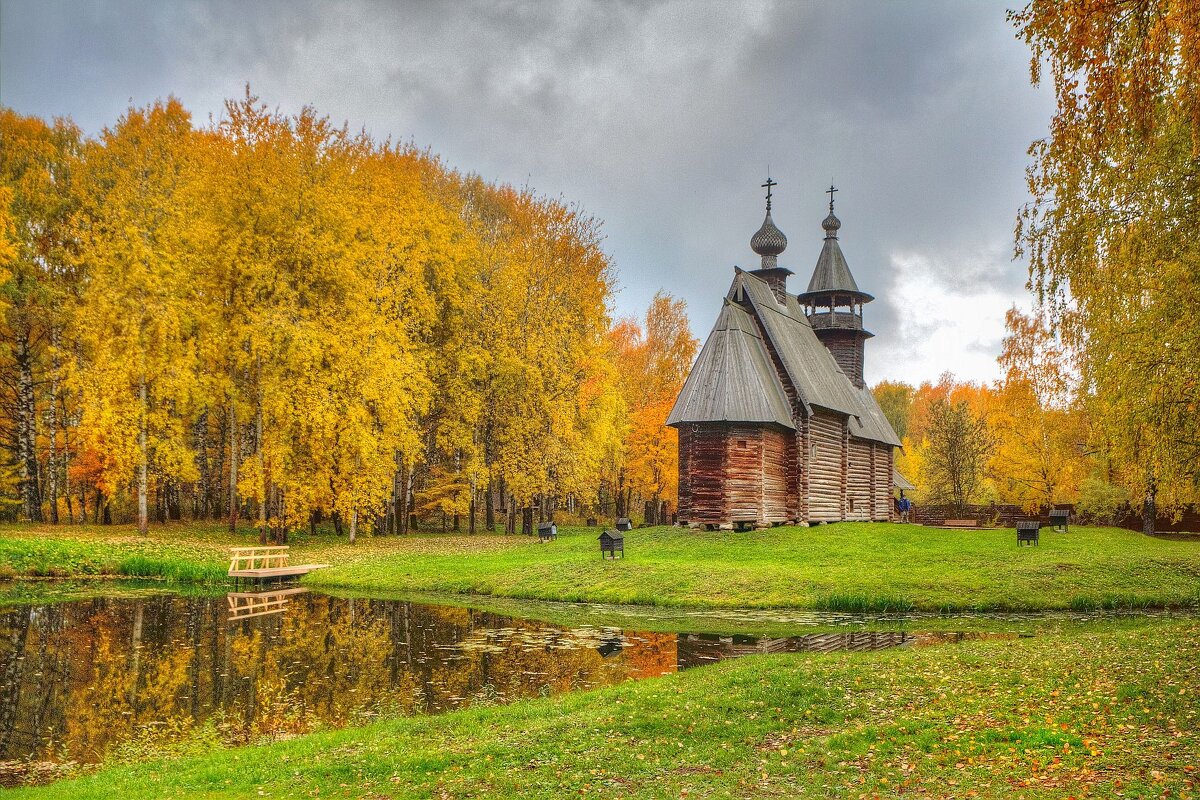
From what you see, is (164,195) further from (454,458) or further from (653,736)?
(653,736)

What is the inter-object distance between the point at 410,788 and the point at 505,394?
104 ft

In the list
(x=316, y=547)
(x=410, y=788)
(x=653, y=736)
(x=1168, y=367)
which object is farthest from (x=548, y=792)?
(x=316, y=547)

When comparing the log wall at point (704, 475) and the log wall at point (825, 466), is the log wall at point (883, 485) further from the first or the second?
the log wall at point (704, 475)

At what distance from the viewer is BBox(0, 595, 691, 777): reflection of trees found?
11055mm

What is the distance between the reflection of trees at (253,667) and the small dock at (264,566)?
178 inches

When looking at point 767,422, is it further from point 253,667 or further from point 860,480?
point 253,667

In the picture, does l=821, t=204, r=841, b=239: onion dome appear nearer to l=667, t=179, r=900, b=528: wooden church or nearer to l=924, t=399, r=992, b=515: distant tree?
l=667, t=179, r=900, b=528: wooden church

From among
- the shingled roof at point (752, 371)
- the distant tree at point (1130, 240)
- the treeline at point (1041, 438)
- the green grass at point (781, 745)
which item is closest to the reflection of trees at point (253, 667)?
the green grass at point (781, 745)

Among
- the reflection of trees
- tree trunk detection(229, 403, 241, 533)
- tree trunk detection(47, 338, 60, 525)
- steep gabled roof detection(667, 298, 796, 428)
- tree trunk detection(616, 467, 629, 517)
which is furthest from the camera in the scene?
tree trunk detection(616, 467, 629, 517)

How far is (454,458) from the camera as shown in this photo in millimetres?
41031

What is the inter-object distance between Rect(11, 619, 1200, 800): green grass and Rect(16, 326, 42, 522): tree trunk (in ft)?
94.5

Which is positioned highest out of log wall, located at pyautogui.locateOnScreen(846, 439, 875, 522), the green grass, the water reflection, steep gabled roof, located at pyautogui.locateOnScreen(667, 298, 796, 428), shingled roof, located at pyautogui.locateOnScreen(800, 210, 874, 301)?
shingled roof, located at pyautogui.locateOnScreen(800, 210, 874, 301)

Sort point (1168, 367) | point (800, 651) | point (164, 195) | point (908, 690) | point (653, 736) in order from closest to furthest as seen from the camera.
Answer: point (653, 736), point (908, 690), point (1168, 367), point (800, 651), point (164, 195)

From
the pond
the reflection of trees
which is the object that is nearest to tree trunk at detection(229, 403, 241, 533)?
the pond
